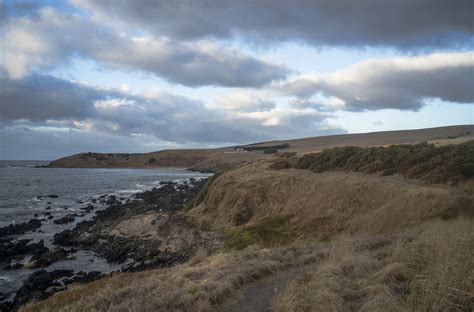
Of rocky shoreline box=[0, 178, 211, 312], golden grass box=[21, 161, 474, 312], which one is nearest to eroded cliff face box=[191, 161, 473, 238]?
golden grass box=[21, 161, 474, 312]

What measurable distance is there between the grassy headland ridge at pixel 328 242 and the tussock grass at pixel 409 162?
88 millimetres

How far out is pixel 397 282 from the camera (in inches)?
346

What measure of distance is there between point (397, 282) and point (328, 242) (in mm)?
9463

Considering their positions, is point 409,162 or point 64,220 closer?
point 409,162

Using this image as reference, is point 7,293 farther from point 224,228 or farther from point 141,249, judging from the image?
point 224,228

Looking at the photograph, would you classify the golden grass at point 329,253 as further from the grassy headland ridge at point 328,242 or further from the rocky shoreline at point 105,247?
the rocky shoreline at point 105,247

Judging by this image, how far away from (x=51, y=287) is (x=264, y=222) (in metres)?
12.6

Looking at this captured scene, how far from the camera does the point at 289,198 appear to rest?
87.1ft

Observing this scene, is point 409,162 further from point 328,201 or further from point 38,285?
point 38,285

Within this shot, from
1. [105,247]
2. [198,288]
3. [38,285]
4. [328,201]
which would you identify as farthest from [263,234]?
[198,288]

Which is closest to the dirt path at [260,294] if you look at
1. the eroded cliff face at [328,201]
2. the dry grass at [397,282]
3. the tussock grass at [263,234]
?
the dry grass at [397,282]

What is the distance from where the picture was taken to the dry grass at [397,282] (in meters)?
6.78

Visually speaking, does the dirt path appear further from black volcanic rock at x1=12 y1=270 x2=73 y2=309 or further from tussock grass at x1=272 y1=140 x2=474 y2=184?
tussock grass at x1=272 y1=140 x2=474 y2=184

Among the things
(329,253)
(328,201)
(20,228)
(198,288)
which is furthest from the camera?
(20,228)
